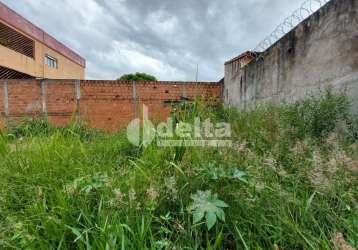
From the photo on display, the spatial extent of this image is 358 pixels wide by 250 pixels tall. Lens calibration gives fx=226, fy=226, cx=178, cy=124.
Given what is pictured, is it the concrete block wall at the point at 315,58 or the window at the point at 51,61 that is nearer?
the concrete block wall at the point at 315,58

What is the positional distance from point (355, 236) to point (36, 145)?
244cm

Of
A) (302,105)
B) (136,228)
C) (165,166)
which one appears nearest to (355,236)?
(136,228)

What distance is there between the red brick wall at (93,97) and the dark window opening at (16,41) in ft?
22.1

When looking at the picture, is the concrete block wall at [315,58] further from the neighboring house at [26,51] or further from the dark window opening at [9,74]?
the dark window opening at [9,74]

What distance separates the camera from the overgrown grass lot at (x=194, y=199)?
3.69 feet

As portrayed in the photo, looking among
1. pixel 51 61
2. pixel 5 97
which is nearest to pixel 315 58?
pixel 5 97

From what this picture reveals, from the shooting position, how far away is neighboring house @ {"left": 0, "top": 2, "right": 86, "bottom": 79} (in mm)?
12133

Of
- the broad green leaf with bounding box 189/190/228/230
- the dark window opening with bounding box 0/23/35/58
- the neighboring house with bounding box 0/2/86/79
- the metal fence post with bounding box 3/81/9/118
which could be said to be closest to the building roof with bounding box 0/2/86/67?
the neighboring house with bounding box 0/2/86/79

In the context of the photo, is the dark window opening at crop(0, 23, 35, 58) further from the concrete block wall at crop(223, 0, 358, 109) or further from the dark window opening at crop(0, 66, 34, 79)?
the concrete block wall at crop(223, 0, 358, 109)

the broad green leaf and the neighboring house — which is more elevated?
the neighboring house

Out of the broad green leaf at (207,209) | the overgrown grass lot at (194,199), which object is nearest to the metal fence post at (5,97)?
the overgrown grass lot at (194,199)

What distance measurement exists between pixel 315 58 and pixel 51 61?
64.5ft

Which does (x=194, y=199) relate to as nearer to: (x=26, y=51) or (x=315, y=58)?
(x=315, y=58)

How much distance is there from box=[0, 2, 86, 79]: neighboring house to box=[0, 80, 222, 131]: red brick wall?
5.89 meters
